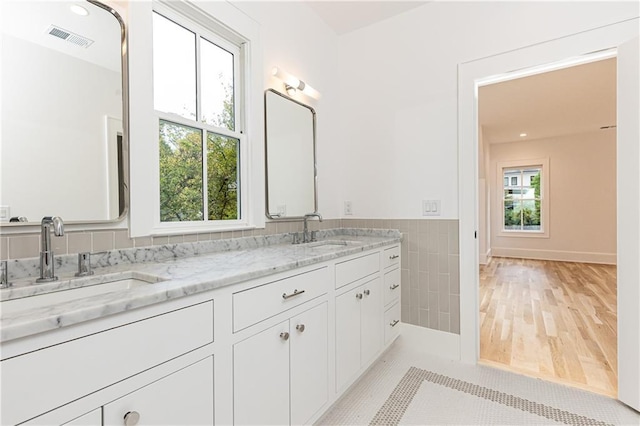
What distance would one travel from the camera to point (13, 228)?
1.06m

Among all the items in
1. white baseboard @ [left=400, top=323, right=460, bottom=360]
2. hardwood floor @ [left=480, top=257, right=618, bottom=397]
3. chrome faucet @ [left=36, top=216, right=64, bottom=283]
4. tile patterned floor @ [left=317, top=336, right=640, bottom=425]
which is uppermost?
chrome faucet @ [left=36, top=216, right=64, bottom=283]

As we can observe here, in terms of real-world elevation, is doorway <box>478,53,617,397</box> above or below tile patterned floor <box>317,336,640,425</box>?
above

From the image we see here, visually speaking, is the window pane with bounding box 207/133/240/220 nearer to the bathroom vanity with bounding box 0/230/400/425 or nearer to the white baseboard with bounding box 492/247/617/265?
the bathroom vanity with bounding box 0/230/400/425

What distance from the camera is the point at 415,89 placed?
2473 millimetres

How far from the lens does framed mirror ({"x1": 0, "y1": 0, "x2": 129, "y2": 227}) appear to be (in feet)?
3.54

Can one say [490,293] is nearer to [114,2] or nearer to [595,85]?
[595,85]

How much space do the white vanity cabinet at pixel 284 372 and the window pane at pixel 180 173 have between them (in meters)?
0.81

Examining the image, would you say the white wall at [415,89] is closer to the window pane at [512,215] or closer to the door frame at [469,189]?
the door frame at [469,189]

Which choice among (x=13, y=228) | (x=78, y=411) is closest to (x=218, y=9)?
(x=13, y=228)

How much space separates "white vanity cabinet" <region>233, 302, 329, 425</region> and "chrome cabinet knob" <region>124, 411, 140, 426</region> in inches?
12.7

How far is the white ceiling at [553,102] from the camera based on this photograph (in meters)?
3.48

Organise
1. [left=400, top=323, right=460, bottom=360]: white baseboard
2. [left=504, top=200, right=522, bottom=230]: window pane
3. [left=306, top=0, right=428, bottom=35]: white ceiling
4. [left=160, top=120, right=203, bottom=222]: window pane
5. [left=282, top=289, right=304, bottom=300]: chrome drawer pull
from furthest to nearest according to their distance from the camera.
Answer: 1. [left=504, top=200, right=522, bottom=230]: window pane
2. [left=306, top=0, right=428, bottom=35]: white ceiling
3. [left=400, top=323, right=460, bottom=360]: white baseboard
4. [left=160, top=120, right=203, bottom=222]: window pane
5. [left=282, top=289, right=304, bottom=300]: chrome drawer pull

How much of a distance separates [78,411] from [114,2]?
155 centimetres

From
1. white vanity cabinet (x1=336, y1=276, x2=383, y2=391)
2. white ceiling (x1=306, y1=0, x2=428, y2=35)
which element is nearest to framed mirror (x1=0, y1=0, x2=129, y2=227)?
white vanity cabinet (x1=336, y1=276, x2=383, y2=391)
